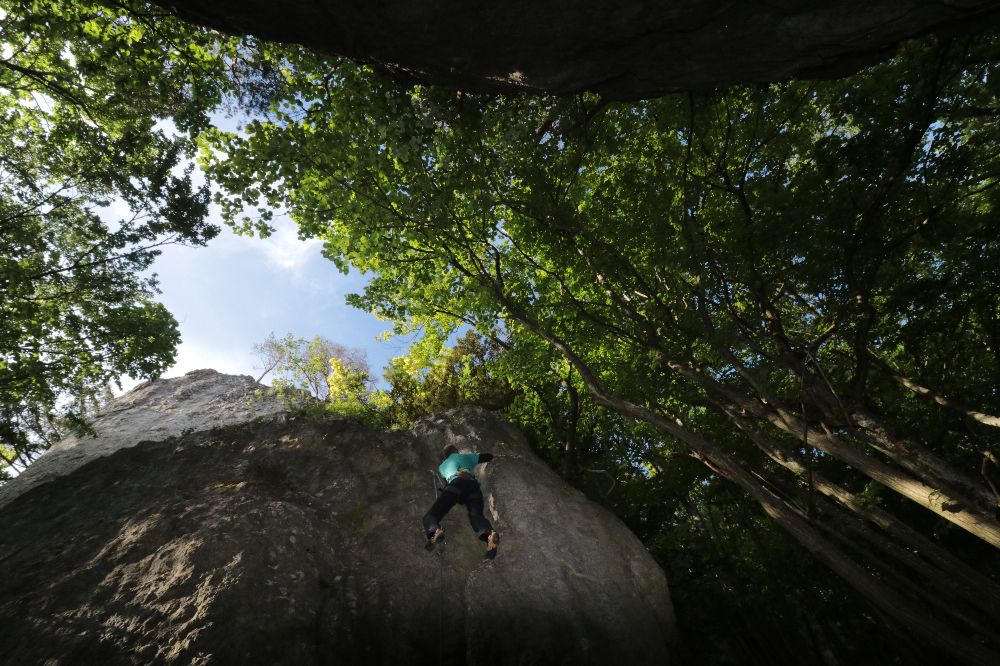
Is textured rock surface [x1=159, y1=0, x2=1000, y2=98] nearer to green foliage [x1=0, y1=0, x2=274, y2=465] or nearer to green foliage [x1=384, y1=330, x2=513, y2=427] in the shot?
green foliage [x1=0, y1=0, x2=274, y2=465]

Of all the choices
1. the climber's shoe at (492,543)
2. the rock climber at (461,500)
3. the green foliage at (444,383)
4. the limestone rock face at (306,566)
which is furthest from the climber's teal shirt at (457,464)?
the green foliage at (444,383)

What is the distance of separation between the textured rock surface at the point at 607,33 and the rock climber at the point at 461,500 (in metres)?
6.97

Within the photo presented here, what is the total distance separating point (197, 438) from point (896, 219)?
49.1 ft

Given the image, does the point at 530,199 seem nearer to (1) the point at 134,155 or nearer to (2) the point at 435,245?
(2) the point at 435,245

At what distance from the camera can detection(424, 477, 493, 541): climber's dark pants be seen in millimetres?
7480

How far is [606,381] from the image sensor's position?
11641mm

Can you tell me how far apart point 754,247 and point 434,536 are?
7.50m

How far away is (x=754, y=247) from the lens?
661 centimetres

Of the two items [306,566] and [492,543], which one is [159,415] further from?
[492,543]

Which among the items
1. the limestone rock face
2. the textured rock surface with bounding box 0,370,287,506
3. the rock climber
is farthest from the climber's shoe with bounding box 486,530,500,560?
the textured rock surface with bounding box 0,370,287,506

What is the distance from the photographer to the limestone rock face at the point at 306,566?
5.61 m

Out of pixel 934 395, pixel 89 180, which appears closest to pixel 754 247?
pixel 934 395

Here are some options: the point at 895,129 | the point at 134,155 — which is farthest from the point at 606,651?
the point at 134,155

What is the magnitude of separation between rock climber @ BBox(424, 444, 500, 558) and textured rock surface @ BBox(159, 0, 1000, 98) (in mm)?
6973
